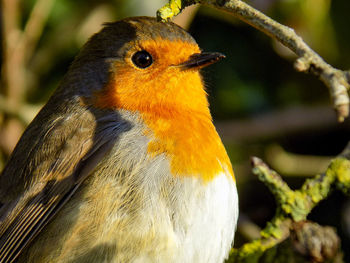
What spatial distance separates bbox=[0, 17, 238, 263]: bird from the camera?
Answer: 3.23m

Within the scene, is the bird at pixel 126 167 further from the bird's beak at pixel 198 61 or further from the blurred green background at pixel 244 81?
the blurred green background at pixel 244 81

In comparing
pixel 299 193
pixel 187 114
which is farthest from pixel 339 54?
pixel 299 193

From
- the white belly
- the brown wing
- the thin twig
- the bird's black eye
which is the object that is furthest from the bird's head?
the thin twig

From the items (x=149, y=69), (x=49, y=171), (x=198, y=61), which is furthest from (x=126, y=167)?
(x=198, y=61)

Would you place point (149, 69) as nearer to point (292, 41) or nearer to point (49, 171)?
point (49, 171)

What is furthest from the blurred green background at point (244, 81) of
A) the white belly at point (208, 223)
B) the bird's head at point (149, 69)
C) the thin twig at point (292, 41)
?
the thin twig at point (292, 41)

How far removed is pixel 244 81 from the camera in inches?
201

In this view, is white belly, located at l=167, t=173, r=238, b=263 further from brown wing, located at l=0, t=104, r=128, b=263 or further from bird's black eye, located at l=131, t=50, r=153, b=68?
bird's black eye, located at l=131, t=50, r=153, b=68

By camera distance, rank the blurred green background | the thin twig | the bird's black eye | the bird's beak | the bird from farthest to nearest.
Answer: the blurred green background → the bird's black eye → the bird's beak → the bird → the thin twig

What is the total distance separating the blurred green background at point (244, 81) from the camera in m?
4.89

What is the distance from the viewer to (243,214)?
4.71 meters

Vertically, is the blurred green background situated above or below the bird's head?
below

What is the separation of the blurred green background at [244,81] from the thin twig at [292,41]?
2311mm

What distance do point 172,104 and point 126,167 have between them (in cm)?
50
